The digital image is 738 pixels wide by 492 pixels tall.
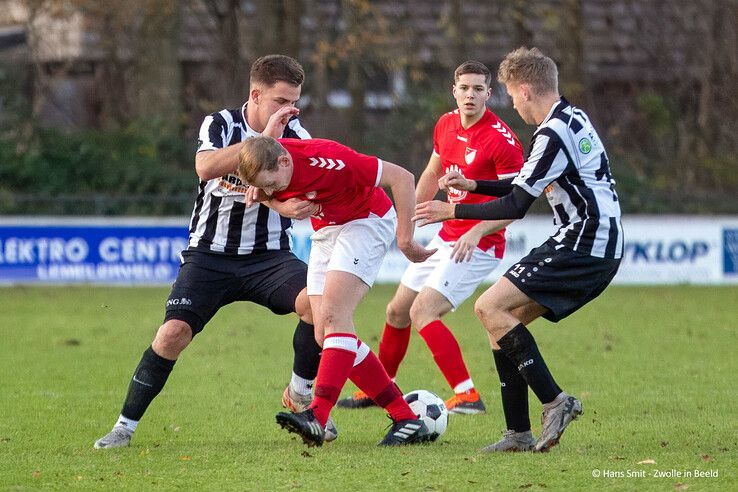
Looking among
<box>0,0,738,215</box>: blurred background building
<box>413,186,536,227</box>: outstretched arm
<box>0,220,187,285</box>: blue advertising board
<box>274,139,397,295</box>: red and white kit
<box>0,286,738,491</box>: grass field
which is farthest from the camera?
<box>0,0,738,215</box>: blurred background building

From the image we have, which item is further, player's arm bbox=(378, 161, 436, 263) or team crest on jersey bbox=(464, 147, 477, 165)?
team crest on jersey bbox=(464, 147, 477, 165)

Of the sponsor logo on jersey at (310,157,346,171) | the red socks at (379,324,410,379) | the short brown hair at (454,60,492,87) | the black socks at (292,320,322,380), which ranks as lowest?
the red socks at (379,324,410,379)

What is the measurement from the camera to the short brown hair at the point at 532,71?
6.67 meters

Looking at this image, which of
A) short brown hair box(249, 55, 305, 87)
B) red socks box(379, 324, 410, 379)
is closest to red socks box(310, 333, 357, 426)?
short brown hair box(249, 55, 305, 87)

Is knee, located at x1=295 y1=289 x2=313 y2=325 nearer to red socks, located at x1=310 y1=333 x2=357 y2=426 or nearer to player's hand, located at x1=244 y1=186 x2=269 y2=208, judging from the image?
red socks, located at x1=310 y1=333 x2=357 y2=426

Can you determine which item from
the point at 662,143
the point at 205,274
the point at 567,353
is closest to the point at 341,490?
the point at 205,274

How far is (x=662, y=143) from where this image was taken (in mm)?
26469

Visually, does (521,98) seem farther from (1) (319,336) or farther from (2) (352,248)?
(1) (319,336)

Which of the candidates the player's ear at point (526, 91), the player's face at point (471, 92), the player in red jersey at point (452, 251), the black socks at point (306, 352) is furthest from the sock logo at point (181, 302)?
the player's face at point (471, 92)

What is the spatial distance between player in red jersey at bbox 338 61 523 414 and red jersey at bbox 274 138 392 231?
56.0 inches

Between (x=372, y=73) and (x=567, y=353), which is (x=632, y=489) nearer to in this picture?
(x=567, y=353)

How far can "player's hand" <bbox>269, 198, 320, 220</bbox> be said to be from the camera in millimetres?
6617

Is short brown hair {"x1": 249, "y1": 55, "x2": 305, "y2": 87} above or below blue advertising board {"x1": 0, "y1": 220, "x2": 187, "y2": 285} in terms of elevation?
above

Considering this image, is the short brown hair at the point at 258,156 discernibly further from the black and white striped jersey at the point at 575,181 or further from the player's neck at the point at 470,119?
the player's neck at the point at 470,119
